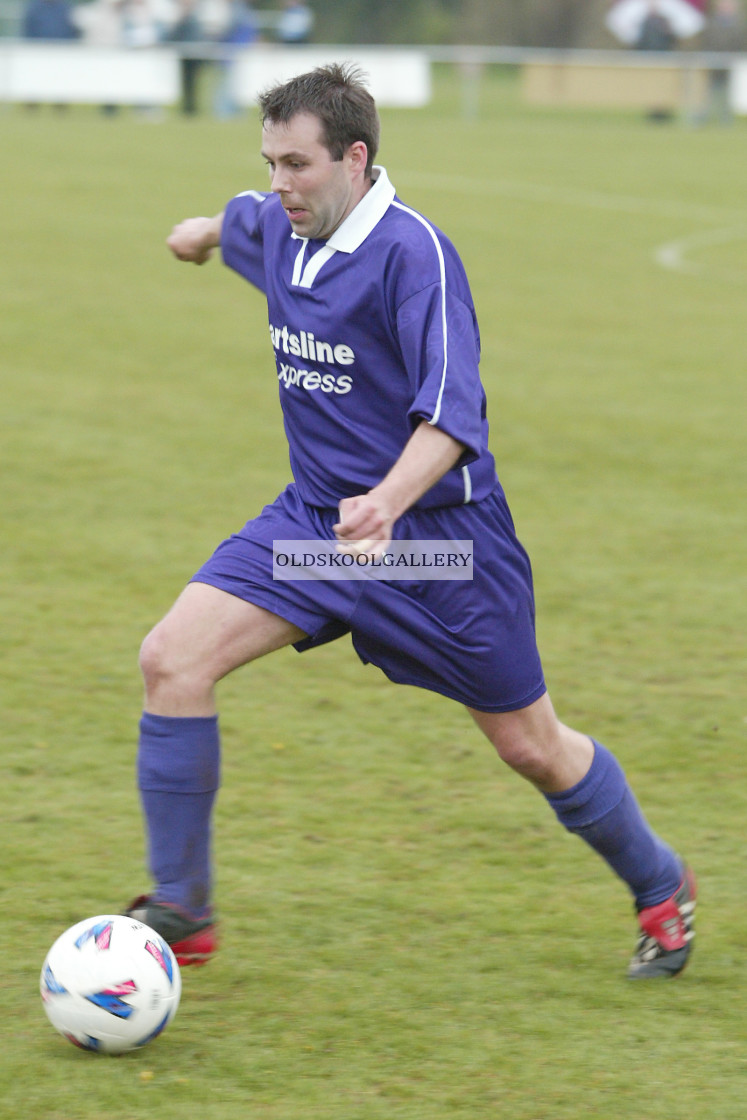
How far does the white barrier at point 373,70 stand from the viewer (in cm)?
2848

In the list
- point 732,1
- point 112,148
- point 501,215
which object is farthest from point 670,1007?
point 732,1

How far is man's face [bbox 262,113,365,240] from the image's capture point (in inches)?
129

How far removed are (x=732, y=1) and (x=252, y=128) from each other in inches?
467

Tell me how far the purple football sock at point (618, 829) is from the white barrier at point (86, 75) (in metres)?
25.0

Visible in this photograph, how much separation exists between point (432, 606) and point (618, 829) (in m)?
0.69

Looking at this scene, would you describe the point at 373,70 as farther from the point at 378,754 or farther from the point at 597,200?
the point at 378,754

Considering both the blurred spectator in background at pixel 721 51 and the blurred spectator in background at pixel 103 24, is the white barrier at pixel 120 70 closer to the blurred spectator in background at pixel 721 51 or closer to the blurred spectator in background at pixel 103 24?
the blurred spectator in background at pixel 103 24

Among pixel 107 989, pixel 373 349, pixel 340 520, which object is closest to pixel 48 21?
pixel 373 349

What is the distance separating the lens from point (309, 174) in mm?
3295

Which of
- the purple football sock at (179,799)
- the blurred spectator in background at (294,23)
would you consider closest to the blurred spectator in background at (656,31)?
the blurred spectator in background at (294,23)

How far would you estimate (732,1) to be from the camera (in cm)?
3269

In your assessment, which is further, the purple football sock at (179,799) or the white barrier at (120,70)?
the white barrier at (120,70)

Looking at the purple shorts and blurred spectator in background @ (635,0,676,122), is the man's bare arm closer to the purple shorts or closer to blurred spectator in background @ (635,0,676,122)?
the purple shorts

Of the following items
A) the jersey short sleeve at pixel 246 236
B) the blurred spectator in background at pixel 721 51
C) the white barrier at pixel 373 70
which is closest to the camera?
the jersey short sleeve at pixel 246 236
